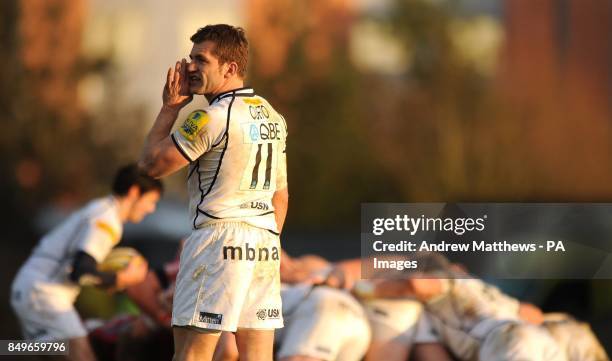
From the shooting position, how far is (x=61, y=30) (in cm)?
2862

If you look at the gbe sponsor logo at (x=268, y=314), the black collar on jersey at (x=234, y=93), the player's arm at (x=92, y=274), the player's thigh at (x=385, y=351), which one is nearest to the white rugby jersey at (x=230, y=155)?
the black collar on jersey at (x=234, y=93)

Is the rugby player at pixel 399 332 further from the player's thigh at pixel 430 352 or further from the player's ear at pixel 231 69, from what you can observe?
the player's ear at pixel 231 69

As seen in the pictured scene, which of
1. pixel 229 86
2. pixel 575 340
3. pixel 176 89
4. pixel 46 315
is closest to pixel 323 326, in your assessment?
pixel 575 340

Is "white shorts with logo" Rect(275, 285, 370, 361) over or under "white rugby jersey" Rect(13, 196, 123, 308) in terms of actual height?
under

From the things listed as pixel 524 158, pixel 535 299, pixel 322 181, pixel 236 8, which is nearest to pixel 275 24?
pixel 236 8

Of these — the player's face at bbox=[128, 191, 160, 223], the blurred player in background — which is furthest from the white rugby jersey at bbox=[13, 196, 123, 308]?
the player's face at bbox=[128, 191, 160, 223]

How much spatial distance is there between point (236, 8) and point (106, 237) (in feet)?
81.8

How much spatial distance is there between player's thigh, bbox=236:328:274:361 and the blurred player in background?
2.14m

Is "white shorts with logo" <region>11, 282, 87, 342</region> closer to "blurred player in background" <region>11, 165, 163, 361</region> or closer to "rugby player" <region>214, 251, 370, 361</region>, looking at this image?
"blurred player in background" <region>11, 165, 163, 361</region>

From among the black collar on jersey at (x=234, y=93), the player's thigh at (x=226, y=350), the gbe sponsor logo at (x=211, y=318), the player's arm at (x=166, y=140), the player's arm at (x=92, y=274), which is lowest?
the player's thigh at (x=226, y=350)

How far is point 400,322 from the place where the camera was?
6742mm

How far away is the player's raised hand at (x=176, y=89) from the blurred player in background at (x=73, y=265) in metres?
2.30

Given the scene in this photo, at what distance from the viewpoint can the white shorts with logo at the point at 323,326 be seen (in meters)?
6.44

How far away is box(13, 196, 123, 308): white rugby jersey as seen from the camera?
7078 mm
